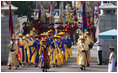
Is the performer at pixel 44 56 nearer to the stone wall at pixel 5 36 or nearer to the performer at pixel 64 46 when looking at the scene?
the performer at pixel 64 46

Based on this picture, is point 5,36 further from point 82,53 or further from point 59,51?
point 82,53

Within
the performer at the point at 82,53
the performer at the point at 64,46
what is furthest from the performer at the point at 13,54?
the performer at the point at 82,53

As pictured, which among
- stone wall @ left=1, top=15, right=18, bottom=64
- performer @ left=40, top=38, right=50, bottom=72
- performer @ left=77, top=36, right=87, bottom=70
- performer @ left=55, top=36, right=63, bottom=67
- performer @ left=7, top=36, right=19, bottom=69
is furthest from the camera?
stone wall @ left=1, top=15, right=18, bottom=64

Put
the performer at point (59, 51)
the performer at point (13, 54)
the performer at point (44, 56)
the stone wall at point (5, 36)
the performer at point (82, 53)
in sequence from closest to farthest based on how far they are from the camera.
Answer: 1. the performer at point (44, 56)
2. the performer at point (82, 53)
3. the performer at point (13, 54)
4. the performer at point (59, 51)
5. the stone wall at point (5, 36)

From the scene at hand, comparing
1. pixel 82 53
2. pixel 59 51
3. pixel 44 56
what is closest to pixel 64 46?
pixel 59 51

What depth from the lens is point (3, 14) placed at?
71.6 feet

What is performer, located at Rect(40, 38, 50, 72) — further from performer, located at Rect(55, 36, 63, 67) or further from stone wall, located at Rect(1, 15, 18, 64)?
stone wall, located at Rect(1, 15, 18, 64)

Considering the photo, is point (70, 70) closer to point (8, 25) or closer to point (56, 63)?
point (56, 63)

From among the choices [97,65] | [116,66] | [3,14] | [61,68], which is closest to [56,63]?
[61,68]

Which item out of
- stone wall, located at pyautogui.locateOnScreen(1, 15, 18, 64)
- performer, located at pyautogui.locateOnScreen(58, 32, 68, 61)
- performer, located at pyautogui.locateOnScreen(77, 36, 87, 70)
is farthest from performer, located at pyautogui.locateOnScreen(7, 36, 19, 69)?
performer, located at pyautogui.locateOnScreen(77, 36, 87, 70)

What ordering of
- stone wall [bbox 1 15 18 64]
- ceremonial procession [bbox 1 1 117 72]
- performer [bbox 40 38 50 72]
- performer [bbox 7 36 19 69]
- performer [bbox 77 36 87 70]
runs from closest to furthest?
1. performer [bbox 40 38 50 72]
2. ceremonial procession [bbox 1 1 117 72]
3. performer [bbox 77 36 87 70]
4. performer [bbox 7 36 19 69]
5. stone wall [bbox 1 15 18 64]

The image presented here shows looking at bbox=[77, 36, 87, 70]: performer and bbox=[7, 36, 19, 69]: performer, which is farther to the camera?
bbox=[7, 36, 19, 69]: performer

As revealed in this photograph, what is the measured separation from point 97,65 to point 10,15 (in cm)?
436

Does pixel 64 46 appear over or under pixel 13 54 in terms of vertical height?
over
